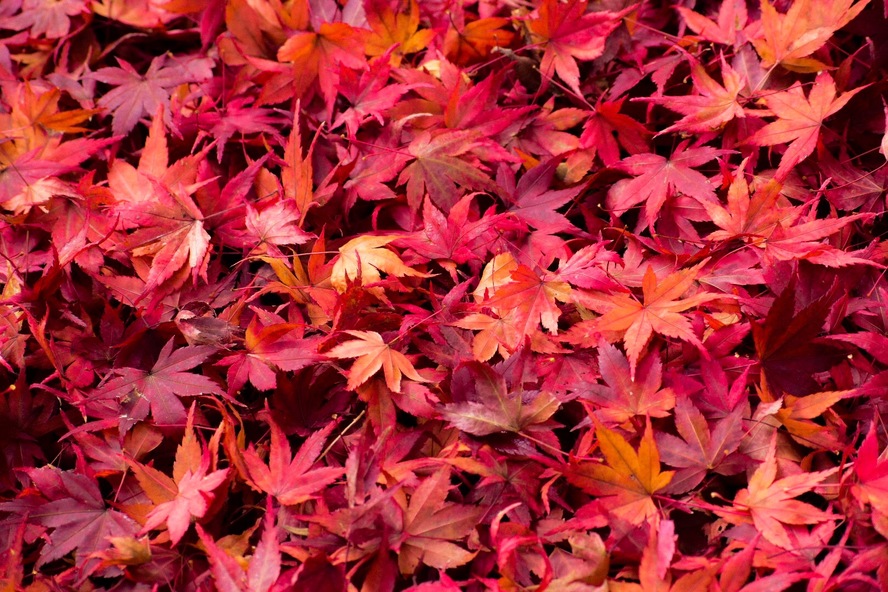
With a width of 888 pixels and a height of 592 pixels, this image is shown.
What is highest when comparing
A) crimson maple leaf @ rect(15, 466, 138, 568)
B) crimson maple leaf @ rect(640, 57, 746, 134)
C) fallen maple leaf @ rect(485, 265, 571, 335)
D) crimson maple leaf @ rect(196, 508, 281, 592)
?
crimson maple leaf @ rect(640, 57, 746, 134)

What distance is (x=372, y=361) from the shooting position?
0.91m

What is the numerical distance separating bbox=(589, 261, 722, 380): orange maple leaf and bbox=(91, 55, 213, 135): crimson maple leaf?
33.4 inches

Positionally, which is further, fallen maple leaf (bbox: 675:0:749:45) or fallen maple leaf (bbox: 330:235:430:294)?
fallen maple leaf (bbox: 675:0:749:45)

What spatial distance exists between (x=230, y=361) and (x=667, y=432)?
0.59 meters

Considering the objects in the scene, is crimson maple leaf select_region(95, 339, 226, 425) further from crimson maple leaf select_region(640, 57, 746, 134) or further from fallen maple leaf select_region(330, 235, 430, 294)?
crimson maple leaf select_region(640, 57, 746, 134)

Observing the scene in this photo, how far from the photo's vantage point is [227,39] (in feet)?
4.07

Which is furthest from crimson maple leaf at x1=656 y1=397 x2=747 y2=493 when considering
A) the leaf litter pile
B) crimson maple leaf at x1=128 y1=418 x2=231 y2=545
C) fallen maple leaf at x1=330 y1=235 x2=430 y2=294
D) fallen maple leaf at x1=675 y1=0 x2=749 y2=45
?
fallen maple leaf at x1=675 y1=0 x2=749 y2=45

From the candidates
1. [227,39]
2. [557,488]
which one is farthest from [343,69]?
[557,488]

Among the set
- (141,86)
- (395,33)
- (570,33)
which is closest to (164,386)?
(141,86)

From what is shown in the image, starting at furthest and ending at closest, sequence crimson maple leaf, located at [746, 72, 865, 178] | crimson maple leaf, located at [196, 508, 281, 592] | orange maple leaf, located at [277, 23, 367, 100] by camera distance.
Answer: orange maple leaf, located at [277, 23, 367, 100] < crimson maple leaf, located at [746, 72, 865, 178] < crimson maple leaf, located at [196, 508, 281, 592]

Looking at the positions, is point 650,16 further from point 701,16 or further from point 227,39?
point 227,39

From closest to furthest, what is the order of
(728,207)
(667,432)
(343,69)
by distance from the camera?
(667,432) → (728,207) → (343,69)

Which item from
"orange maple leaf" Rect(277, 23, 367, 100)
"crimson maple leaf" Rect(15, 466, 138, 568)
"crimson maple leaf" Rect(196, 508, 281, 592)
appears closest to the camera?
"crimson maple leaf" Rect(196, 508, 281, 592)

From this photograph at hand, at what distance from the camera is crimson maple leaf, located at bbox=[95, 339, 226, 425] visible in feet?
3.08
